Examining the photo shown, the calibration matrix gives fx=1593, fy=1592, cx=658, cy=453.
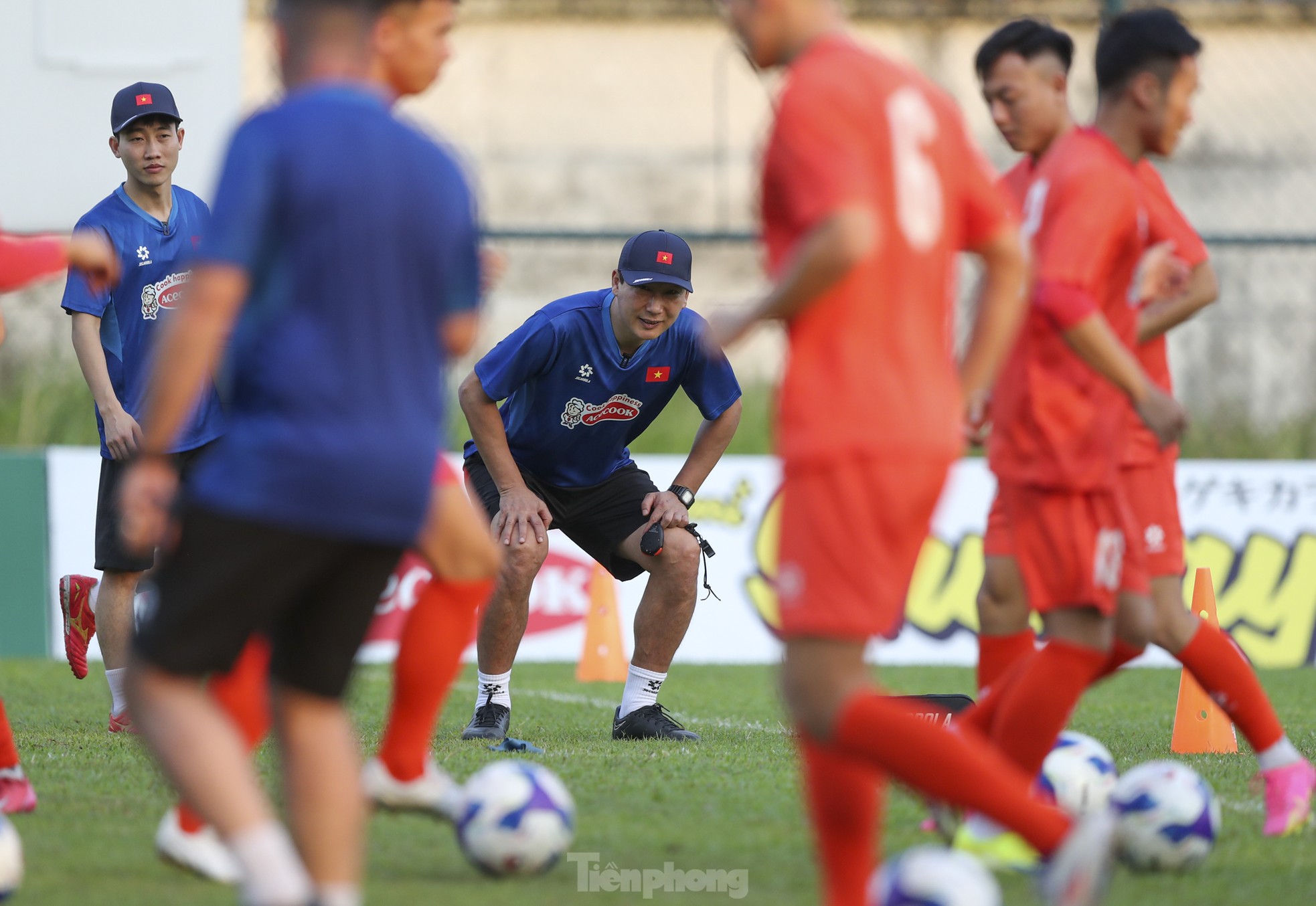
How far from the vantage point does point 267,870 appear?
9.12 feet

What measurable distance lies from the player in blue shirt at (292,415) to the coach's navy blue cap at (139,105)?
13.6 feet

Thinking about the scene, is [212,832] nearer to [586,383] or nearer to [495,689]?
[495,689]

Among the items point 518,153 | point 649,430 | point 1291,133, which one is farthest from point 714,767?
point 1291,133

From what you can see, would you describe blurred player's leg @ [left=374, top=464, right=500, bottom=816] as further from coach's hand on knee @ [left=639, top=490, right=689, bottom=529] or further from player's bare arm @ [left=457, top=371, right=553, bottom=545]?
coach's hand on knee @ [left=639, top=490, right=689, bottom=529]

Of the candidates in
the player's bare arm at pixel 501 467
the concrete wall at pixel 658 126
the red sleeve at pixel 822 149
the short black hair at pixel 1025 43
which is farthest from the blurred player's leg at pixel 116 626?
the concrete wall at pixel 658 126

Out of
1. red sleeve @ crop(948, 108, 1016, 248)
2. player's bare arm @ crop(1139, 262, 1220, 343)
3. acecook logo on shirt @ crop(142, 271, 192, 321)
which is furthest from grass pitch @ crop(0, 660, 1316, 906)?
acecook logo on shirt @ crop(142, 271, 192, 321)

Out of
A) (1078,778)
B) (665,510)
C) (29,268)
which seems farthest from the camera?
(665,510)

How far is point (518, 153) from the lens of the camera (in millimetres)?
17656

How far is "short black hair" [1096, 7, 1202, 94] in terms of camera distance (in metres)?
4.37

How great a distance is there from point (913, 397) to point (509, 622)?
3.88 metres

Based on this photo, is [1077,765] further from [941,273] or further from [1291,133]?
[1291,133]

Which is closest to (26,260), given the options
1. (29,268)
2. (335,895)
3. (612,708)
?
(29,268)

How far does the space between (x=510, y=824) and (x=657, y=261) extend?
3.19 metres

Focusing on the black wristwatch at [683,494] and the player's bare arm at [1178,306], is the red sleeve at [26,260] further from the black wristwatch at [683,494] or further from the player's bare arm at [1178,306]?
the black wristwatch at [683,494]
